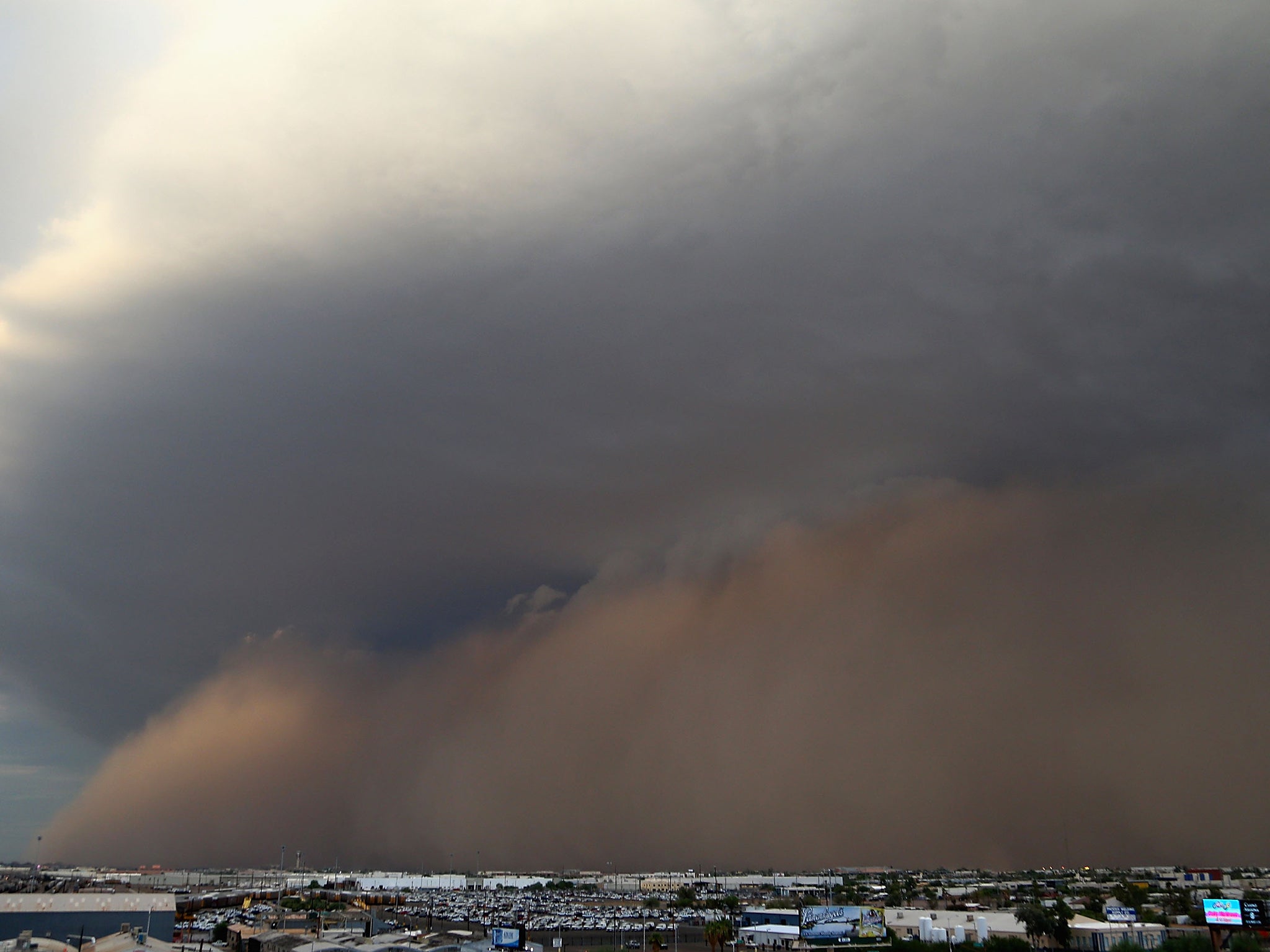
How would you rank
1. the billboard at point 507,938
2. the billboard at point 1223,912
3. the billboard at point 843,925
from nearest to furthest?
the billboard at point 507,938
the billboard at point 1223,912
the billboard at point 843,925

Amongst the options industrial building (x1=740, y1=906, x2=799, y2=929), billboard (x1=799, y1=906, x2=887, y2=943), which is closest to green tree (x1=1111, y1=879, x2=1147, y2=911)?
billboard (x1=799, y1=906, x2=887, y2=943)

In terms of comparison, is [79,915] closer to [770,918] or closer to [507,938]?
[507,938]

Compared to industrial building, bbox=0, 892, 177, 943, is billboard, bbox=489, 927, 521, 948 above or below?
below

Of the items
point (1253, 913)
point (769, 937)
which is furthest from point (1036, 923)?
point (769, 937)

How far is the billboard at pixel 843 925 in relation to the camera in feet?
313

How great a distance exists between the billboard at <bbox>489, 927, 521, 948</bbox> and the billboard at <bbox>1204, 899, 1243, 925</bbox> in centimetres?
5564

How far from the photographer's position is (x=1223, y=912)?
75.2 meters

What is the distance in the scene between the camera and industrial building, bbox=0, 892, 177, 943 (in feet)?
257

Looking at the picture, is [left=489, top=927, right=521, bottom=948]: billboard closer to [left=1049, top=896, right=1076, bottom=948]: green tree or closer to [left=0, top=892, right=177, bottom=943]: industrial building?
[left=0, top=892, right=177, bottom=943]: industrial building

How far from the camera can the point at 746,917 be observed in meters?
113

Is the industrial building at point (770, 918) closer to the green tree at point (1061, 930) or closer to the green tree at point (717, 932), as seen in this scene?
the green tree at point (717, 932)

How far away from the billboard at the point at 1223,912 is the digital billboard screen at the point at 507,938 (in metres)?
55.6

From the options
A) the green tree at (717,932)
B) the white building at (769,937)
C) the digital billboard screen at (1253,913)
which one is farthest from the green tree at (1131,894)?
the green tree at (717,932)

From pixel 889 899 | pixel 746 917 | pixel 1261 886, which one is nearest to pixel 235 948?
pixel 746 917
